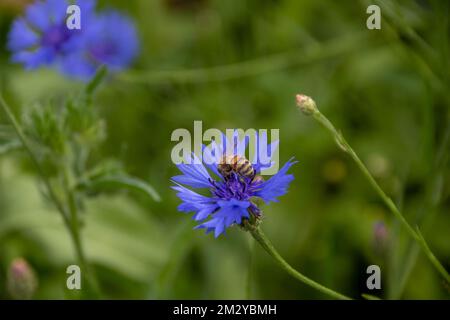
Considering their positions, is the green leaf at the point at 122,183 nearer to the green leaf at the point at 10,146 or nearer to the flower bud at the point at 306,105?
the green leaf at the point at 10,146

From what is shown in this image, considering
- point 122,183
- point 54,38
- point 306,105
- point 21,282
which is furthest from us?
point 54,38

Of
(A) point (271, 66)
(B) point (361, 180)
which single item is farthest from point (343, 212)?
(A) point (271, 66)

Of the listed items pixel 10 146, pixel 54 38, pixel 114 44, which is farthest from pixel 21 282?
pixel 114 44

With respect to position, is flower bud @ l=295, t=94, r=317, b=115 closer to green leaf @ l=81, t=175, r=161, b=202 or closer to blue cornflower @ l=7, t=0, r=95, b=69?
green leaf @ l=81, t=175, r=161, b=202

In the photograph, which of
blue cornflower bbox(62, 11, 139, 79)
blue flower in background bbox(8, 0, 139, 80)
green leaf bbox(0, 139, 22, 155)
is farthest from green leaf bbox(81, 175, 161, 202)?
blue cornflower bbox(62, 11, 139, 79)

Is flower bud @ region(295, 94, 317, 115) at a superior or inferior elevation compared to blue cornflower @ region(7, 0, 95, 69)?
inferior

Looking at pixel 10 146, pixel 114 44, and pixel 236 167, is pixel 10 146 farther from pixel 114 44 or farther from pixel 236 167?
pixel 114 44
